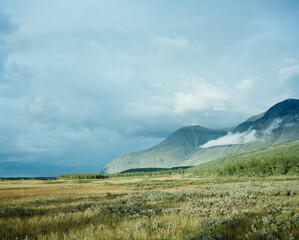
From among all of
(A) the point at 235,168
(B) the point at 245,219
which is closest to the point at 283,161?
(A) the point at 235,168

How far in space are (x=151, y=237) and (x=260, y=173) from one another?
135 meters

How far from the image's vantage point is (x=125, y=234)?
25.3 ft

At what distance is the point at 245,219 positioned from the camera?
9844 mm

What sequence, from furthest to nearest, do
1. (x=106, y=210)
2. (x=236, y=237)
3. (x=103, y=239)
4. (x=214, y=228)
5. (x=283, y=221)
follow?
(x=106, y=210)
(x=283, y=221)
(x=214, y=228)
(x=103, y=239)
(x=236, y=237)

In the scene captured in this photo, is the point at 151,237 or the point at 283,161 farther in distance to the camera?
the point at 283,161

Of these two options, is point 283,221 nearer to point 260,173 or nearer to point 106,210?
point 106,210

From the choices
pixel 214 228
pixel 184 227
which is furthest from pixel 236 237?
pixel 184 227

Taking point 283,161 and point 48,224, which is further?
point 283,161

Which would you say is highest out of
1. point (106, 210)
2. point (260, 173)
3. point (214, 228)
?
point (214, 228)

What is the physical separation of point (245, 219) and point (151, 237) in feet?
18.0

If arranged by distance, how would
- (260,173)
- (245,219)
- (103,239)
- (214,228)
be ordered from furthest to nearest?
(260,173)
(245,219)
(214,228)
(103,239)

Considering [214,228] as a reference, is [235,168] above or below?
below

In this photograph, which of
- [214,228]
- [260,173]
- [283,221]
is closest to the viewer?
[214,228]

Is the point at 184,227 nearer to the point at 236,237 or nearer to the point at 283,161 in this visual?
the point at 236,237
